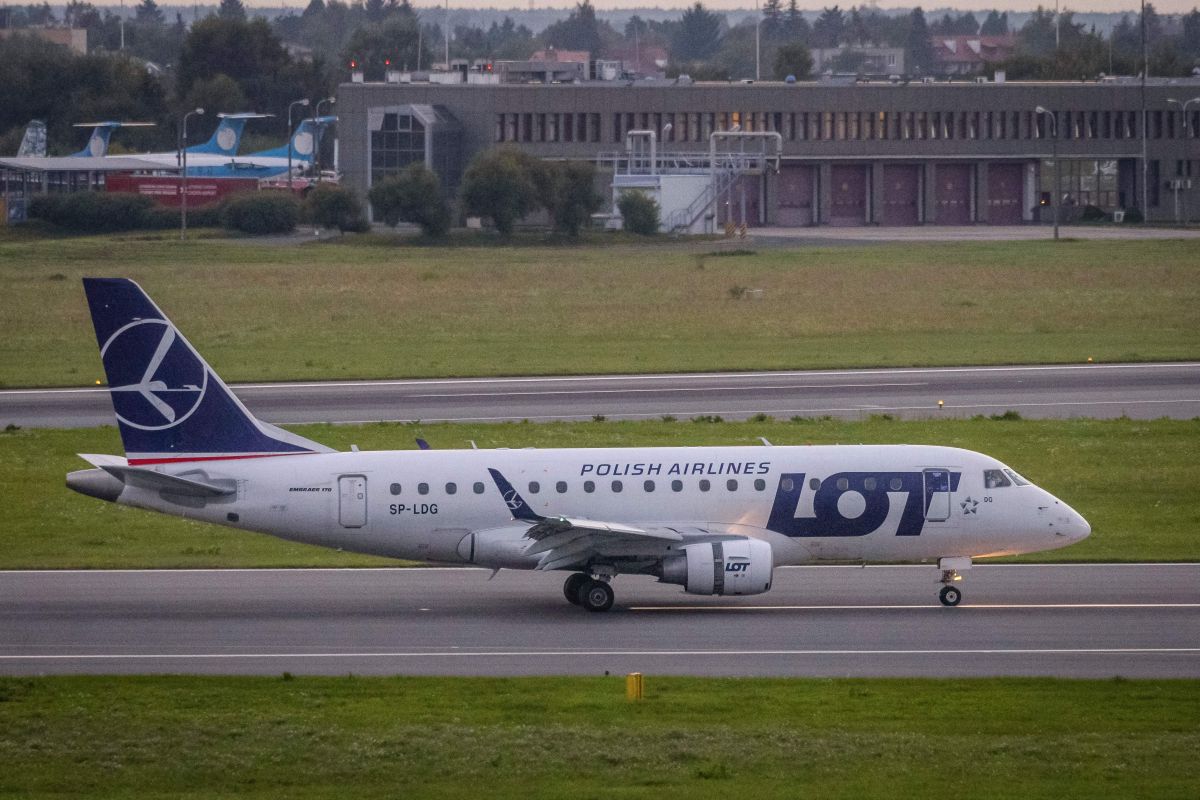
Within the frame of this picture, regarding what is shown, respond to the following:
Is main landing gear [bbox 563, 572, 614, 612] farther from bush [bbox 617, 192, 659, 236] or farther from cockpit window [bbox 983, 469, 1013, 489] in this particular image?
bush [bbox 617, 192, 659, 236]

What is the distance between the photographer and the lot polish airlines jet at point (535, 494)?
31.1m

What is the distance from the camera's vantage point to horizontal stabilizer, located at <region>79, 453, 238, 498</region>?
99.1ft

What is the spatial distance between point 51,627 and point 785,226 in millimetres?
133775

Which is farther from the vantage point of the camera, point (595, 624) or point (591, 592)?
point (591, 592)

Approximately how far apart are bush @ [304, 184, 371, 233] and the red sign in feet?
60.3

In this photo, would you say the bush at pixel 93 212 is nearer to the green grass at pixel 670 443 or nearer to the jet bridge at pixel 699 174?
the jet bridge at pixel 699 174

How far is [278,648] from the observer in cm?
2808

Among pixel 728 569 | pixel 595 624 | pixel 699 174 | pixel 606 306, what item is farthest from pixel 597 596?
pixel 699 174

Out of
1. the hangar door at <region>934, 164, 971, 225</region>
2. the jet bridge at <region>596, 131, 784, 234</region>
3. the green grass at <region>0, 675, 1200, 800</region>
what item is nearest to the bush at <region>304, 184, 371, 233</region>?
the jet bridge at <region>596, 131, 784, 234</region>

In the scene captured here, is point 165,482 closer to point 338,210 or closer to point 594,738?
point 594,738

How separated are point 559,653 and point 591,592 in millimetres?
3395

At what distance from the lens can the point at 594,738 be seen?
21875 millimetres

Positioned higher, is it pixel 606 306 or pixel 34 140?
pixel 34 140

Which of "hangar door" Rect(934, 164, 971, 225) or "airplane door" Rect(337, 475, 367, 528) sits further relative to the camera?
"hangar door" Rect(934, 164, 971, 225)
